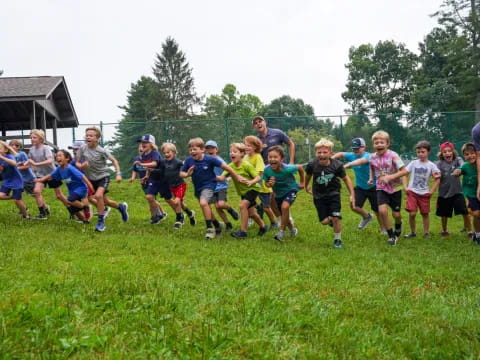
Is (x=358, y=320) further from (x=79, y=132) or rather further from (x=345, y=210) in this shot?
(x=79, y=132)

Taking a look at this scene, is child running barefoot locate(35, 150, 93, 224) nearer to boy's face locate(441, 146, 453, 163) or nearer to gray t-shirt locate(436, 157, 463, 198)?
gray t-shirt locate(436, 157, 463, 198)

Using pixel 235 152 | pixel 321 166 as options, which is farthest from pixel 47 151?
pixel 321 166

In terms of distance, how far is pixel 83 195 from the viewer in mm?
9492

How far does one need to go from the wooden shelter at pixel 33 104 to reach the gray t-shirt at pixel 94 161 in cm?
1161

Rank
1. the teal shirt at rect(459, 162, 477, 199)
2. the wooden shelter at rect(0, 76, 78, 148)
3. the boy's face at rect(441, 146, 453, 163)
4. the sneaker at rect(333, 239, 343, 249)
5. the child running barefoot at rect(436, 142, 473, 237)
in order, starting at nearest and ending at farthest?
the sneaker at rect(333, 239, 343, 249), the teal shirt at rect(459, 162, 477, 199), the child running barefoot at rect(436, 142, 473, 237), the boy's face at rect(441, 146, 453, 163), the wooden shelter at rect(0, 76, 78, 148)

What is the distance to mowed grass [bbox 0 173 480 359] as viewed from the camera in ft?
9.98

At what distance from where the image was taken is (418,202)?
977 centimetres

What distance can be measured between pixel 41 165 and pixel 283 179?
Answer: 559 cm

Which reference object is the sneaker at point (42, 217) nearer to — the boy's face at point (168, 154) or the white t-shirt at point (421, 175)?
the boy's face at point (168, 154)

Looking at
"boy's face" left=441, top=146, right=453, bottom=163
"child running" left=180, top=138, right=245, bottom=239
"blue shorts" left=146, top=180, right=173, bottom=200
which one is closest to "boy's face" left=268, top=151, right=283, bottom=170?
"child running" left=180, top=138, right=245, bottom=239

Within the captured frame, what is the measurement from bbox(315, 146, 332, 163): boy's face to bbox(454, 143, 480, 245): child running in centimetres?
301

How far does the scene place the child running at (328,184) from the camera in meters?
8.06

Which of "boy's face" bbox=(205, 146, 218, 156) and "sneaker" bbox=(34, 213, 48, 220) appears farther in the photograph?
"sneaker" bbox=(34, 213, 48, 220)

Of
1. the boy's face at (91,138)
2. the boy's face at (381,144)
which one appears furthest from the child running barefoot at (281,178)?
the boy's face at (91,138)
